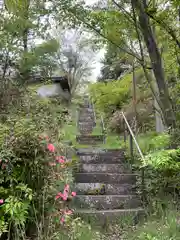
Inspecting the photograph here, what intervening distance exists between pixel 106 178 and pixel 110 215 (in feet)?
3.50

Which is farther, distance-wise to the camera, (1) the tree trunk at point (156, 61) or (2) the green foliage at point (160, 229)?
(1) the tree trunk at point (156, 61)

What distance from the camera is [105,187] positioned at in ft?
16.7

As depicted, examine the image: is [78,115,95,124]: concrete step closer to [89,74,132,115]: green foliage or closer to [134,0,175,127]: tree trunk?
[89,74,132,115]: green foliage

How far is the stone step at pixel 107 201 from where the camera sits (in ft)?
15.3

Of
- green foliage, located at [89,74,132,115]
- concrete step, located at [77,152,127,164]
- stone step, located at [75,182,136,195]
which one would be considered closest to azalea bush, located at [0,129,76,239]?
stone step, located at [75,182,136,195]

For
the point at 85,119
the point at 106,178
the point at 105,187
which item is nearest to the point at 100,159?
the point at 106,178

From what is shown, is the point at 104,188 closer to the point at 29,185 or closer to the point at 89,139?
the point at 29,185

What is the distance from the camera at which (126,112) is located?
10.1 m

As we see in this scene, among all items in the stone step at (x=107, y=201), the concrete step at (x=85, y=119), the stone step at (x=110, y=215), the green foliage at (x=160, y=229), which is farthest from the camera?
the concrete step at (x=85, y=119)

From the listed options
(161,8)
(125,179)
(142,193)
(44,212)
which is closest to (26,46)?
(161,8)

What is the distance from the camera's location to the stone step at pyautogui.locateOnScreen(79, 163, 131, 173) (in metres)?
5.76

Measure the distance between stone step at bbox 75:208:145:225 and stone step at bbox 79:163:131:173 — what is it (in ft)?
4.65

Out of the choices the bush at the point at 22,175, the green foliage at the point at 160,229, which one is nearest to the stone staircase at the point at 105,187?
the green foliage at the point at 160,229

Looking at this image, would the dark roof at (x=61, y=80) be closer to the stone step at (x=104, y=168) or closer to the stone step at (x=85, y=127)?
the stone step at (x=85, y=127)
